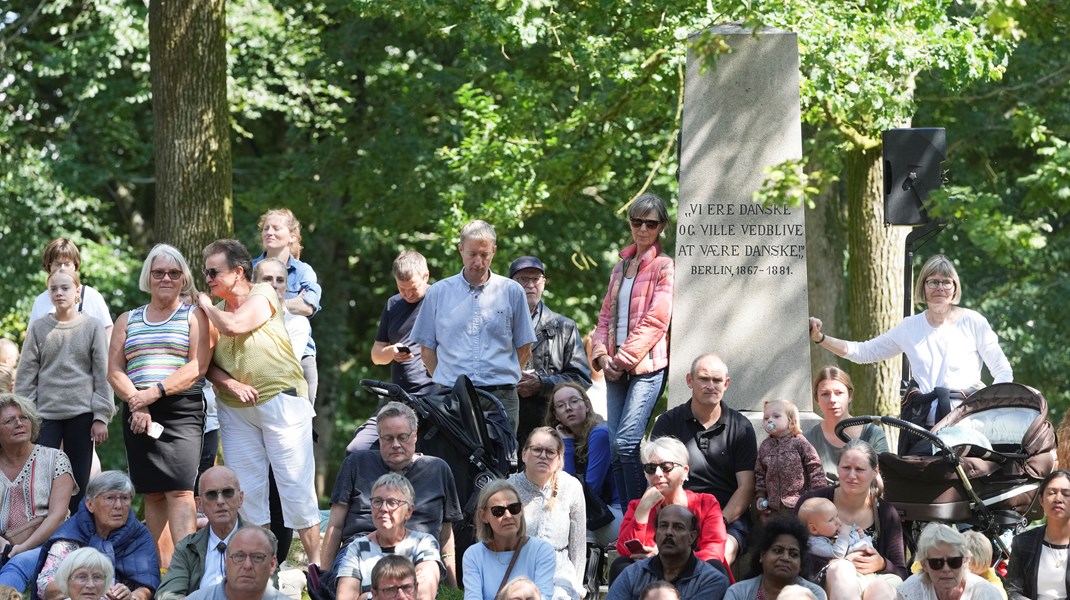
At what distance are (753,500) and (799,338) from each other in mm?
1406

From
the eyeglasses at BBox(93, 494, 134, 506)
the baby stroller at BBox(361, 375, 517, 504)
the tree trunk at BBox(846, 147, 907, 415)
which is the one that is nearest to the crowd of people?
the eyeglasses at BBox(93, 494, 134, 506)

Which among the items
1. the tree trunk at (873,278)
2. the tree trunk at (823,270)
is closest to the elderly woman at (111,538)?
the tree trunk at (873,278)

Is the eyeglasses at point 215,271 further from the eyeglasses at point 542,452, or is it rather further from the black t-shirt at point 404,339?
the eyeglasses at point 542,452

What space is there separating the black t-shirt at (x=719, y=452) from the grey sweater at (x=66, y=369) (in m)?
3.21

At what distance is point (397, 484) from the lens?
7.38m

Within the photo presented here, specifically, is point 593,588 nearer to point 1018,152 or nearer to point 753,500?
point 753,500

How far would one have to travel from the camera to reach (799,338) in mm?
9406

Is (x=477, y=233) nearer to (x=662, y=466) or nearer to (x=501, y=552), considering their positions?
(x=662, y=466)

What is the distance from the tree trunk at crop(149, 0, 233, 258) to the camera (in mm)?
11656

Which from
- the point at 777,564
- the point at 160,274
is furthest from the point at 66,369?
the point at 777,564

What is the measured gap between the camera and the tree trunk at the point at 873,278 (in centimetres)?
1470

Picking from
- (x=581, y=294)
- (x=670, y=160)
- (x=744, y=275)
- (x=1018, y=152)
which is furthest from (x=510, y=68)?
(x=744, y=275)

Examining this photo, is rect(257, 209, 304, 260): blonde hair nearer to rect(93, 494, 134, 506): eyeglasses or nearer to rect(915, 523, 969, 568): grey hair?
rect(93, 494, 134, 506): eyeglasses

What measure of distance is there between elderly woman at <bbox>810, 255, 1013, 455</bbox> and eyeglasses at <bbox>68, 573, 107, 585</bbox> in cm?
436
